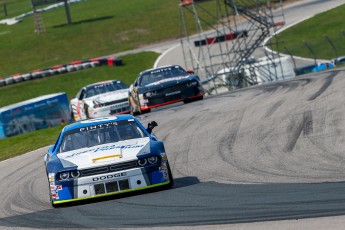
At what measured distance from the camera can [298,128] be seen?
15.9 metres

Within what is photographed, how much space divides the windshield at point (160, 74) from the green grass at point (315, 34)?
52.0 feet

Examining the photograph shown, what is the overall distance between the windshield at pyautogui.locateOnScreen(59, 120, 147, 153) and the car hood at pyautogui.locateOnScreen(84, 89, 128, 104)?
15646mm

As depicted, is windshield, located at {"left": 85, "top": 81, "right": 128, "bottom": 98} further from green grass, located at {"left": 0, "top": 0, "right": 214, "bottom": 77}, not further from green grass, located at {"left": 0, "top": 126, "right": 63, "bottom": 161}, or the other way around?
green grass, located at {"left": 0, "top": 0, "right": 214, "bottom": 77}

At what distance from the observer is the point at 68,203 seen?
1130 cm

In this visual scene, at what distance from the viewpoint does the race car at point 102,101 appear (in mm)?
28266

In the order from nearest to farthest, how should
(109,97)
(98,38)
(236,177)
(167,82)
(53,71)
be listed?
(236,177), (167,82), (109,97), (53,71), (98,38)

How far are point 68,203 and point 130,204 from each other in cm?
100

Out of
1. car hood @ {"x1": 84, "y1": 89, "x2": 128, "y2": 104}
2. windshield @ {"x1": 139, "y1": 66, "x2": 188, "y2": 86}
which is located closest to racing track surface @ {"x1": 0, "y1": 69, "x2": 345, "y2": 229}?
windshield @ {"x1": 139, "y1": 66, "x2": 188, "y2": 86}

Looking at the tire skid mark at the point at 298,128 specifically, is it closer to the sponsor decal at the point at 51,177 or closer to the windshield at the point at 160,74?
the sponsor decal at the point at 51,177

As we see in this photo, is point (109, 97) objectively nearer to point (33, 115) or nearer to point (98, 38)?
point (33, 115)

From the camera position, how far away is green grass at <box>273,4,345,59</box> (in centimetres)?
4234

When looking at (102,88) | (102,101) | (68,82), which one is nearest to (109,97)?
(102,101)

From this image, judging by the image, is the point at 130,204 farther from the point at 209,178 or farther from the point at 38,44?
the point at 38,44

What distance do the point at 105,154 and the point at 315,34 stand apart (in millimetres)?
42067
